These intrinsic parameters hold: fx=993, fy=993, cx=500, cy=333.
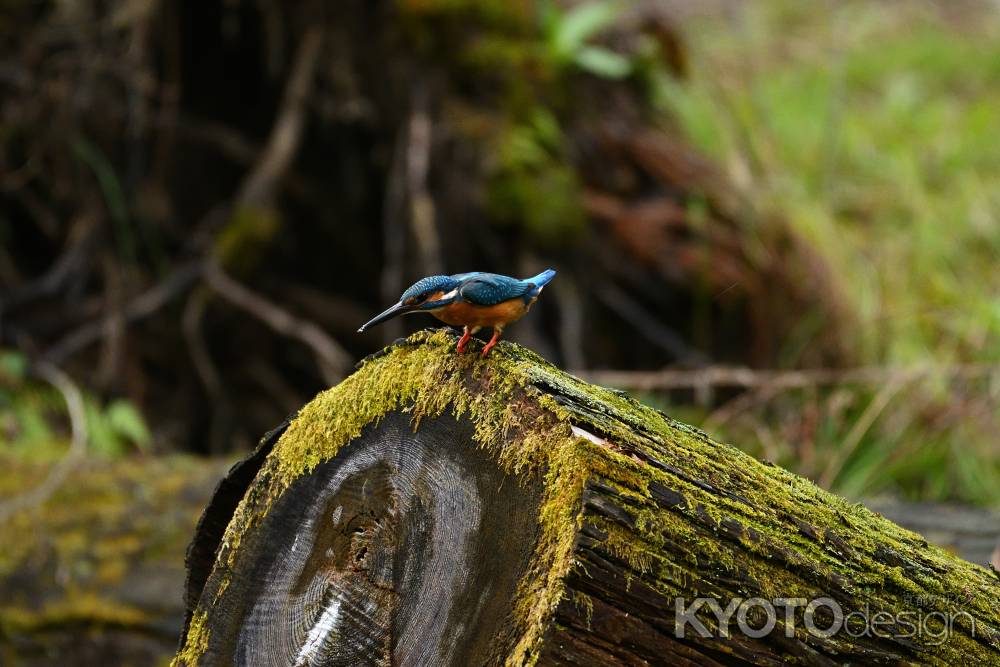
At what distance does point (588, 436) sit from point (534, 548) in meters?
0.18

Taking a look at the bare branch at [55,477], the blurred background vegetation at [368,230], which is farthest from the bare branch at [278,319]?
the bare branch at [55,477]

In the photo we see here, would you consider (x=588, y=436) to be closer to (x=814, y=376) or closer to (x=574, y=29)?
(x=814, y=376)

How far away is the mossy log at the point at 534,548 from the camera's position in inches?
56.2

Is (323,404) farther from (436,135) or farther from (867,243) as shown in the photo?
(867,243)

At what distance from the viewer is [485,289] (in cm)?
180

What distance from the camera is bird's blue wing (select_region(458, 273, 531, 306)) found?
5.88 ft

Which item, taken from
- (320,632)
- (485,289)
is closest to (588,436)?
(485,289)

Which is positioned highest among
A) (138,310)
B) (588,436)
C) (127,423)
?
(138,310)

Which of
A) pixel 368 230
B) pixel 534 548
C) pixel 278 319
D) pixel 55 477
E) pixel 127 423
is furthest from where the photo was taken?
pixel 368 230

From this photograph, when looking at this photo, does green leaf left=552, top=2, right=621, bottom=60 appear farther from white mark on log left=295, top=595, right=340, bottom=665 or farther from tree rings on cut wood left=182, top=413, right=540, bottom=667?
white mark on log left=295, top=595, right=340, bottom=665

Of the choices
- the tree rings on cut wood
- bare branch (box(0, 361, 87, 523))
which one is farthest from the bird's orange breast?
bare branch (box(0, 361, 87, 523))

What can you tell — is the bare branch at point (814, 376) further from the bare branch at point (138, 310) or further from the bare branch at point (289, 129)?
the bare branch at point (138, 310)

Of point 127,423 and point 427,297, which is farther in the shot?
point 127,423

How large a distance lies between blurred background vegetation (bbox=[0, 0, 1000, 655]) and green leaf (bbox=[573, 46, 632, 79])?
3 centimetres
